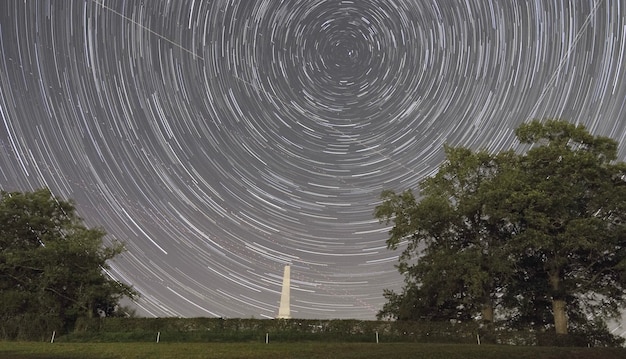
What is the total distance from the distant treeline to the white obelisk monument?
37.0 meters

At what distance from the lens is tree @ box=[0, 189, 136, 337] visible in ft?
137

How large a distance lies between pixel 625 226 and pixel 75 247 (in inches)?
1677

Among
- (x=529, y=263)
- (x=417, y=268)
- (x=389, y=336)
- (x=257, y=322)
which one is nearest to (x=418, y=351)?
(x=389, y=336)

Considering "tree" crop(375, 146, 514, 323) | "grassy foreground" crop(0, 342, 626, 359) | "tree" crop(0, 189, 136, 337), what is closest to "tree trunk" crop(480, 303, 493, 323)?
"tree" crop(375, 146, 514, 323)

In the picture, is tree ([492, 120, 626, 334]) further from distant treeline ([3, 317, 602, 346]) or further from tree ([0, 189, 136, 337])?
tree ([0, 189, 136, 337])

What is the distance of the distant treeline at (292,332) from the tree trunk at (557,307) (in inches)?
85.0

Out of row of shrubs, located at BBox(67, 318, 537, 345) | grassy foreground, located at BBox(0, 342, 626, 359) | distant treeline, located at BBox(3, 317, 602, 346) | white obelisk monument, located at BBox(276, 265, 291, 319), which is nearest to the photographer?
grassy foreground, located at BBox(0, 342, 626, 359)

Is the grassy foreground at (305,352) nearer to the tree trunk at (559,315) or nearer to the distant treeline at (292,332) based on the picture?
the distant treeline at (292,332)

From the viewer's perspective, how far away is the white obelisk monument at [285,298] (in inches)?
2926

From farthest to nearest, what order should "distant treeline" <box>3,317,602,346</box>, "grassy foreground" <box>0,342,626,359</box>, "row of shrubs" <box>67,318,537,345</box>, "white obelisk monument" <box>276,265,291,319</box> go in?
"white obelisk monument" <box>276,265,291,319</box>, "row of shrubs" <box>67,318,537,345</box>, "distant treeline" <box>3,317,602,346</box>, "grassy foreground" <box>0,342,626,359</box>

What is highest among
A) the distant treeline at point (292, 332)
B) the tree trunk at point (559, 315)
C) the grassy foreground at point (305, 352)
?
the tree trunk at point (559, 315)

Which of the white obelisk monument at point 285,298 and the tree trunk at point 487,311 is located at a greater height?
the white obelisk monument at point 285,298

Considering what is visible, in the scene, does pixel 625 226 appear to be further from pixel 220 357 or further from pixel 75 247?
pixel 75 247

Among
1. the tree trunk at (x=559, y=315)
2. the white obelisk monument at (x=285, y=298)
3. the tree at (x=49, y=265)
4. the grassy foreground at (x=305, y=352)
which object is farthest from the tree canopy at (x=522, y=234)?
the white obelisk monument at (x=285, y=298)
